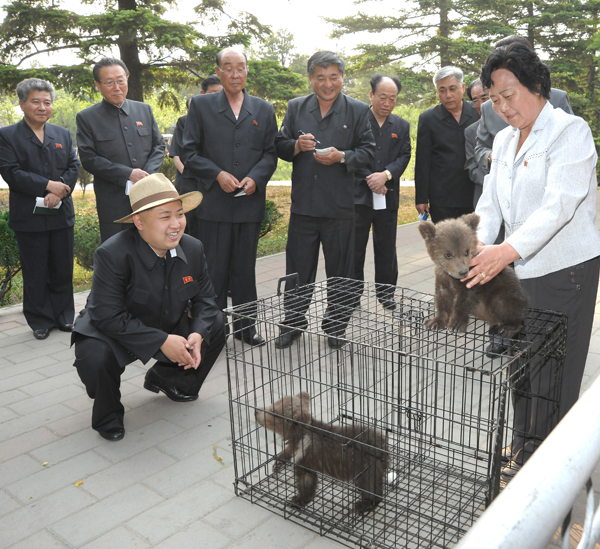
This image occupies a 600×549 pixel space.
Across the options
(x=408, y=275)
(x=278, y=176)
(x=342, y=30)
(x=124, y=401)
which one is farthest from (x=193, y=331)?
(x=278, y=176)

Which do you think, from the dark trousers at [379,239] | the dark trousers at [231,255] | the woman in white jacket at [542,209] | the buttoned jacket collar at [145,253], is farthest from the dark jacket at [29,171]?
the woman in white jacket at [542,209]

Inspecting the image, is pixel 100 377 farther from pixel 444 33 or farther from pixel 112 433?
pixel 444 33

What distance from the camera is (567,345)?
271 cm

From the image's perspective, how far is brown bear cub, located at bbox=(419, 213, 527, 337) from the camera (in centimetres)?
262

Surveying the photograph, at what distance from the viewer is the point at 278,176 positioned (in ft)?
100

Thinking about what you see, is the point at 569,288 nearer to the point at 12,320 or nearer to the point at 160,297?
the point at 160,297

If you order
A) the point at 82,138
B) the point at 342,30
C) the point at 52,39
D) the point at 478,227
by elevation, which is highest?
the point at 342,30

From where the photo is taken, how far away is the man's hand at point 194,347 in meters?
3.45

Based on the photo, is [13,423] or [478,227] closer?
[478,227]

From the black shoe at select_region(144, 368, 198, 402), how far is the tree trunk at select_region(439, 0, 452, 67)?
19351 mm

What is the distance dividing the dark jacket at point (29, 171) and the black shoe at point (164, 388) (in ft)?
7.25

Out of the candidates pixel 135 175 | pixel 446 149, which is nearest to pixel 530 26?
pixel 446 149

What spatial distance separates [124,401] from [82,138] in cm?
268

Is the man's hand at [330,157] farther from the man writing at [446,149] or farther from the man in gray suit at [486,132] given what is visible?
the man writing at [446,149]
